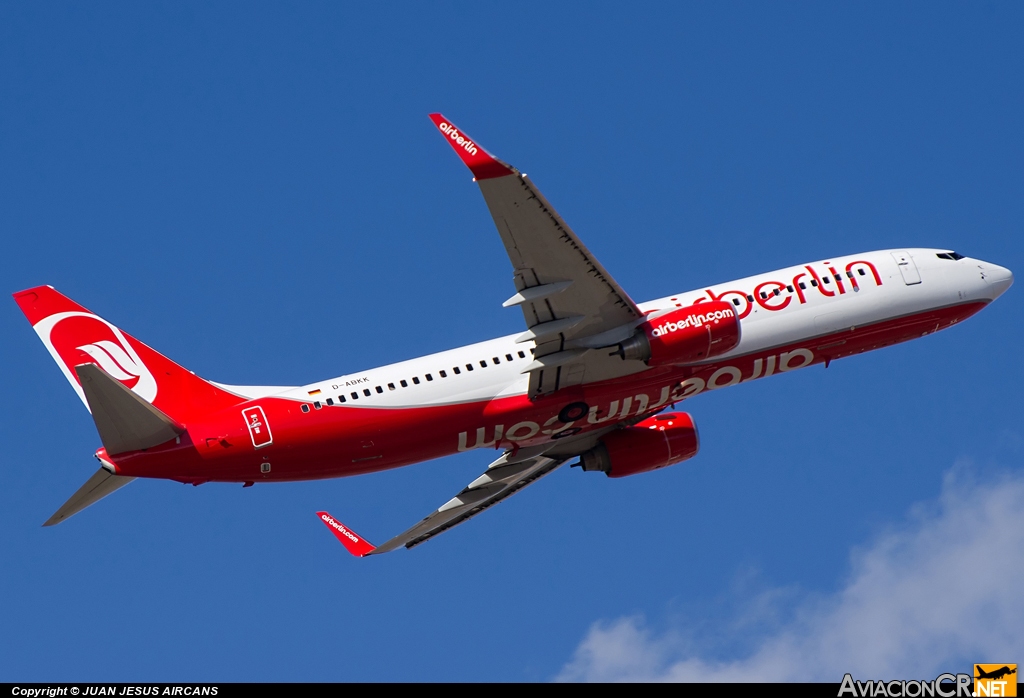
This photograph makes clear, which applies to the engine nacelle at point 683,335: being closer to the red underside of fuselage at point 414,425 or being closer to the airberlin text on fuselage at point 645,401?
the red underside of fuselage at point 414,425

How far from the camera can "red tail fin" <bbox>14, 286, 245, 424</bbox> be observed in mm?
39656

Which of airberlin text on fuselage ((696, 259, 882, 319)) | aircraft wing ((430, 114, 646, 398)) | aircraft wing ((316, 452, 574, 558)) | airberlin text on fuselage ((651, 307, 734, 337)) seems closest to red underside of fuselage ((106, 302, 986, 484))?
aircraft wing ((430, 114, 646, 398))

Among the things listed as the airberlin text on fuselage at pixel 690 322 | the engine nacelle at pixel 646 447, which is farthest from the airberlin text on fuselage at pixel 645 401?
the airberlin text on fuselage at pixel 690 322

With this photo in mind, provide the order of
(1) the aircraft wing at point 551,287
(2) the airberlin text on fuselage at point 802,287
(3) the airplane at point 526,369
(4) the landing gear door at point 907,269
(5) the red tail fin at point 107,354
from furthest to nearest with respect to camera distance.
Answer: (4) the landing gear door at point 907,269 < (2) the airberlin text on fuselage at point 802,287 < (5) the red tail fin at point 107,354 < (3) the airplane at point 526,369 < (1) the aircraft wing at point 551,287

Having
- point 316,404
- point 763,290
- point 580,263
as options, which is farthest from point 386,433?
point 763,290

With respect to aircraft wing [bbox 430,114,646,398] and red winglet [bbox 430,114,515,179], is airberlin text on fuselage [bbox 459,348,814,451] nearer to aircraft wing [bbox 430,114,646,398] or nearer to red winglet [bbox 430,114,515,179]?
aircraft wing [bbox 430,114,646,398]

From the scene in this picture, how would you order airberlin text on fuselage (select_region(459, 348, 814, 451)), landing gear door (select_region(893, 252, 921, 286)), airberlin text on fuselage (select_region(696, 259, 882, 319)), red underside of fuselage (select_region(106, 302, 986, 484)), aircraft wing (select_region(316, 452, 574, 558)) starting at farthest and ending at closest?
aircraft wing (select_region(316, 452, 574, 558)) → landing gear door (select_region(893, 252, 921, 286)) → airberlin text on fuselage (select_region(696, 259, 882, 319)) → airberlin text on fuselage (select_region(459, 348, 814, 451)) → red underside of fuselage (select_region(106, 302, 986, 484))

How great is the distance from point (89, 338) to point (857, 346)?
26892 mm

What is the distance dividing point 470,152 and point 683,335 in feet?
34.7

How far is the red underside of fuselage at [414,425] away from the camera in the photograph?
3809 cm

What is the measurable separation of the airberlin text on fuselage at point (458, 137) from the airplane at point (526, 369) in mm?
1638

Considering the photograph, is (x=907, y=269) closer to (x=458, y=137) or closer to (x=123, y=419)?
(x=458, y=137)

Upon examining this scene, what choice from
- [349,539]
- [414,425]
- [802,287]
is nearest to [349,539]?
[349,539]

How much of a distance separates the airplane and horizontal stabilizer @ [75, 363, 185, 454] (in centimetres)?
5
